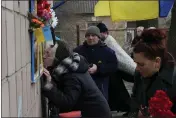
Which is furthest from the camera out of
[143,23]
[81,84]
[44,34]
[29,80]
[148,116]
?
[143,23]

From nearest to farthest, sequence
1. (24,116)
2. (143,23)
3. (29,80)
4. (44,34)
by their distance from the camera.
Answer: (24,116), (29,80), (44,34), (143,23)

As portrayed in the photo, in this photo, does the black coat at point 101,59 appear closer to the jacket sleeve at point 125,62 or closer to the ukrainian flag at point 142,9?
the jacket sleeve at point 125,62

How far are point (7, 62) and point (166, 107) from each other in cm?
145

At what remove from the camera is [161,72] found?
298cm

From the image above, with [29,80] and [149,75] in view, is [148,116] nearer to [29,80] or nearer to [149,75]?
[149,75]

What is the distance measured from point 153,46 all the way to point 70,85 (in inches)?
33.0

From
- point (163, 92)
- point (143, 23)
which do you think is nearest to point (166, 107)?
point (163, 92)

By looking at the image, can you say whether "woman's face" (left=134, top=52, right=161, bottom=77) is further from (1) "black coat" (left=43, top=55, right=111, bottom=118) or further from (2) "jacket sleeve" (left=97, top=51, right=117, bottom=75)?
(2) "jacket sleeve" (left=97, top=51, right=117, bottom=75)

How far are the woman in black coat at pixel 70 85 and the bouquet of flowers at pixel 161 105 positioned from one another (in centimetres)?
89

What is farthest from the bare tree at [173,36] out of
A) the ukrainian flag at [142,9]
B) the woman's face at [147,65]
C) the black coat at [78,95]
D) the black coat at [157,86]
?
the woman's face at [147,65]

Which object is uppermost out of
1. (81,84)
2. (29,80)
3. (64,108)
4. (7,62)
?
(7,62)

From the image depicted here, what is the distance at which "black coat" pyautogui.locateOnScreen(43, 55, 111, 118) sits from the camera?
11.4ft

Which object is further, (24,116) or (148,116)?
(148,116)

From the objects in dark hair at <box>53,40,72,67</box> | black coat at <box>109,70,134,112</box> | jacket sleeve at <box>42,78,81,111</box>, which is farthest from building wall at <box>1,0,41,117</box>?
black coat at <box>109,70,134,112</box>
